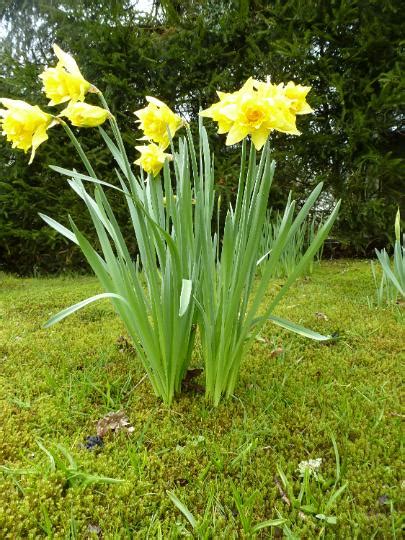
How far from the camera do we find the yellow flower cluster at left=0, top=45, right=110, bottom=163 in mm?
952

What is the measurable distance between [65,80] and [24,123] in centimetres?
15

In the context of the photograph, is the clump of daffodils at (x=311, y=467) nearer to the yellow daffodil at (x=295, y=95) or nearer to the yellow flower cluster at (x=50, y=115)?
the yellow daffodil at (x=295, y=95)

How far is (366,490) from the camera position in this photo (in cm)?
85

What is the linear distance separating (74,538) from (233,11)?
4.62 metres

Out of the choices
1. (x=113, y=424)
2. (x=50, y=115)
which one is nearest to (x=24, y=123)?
(x=50, y=115)

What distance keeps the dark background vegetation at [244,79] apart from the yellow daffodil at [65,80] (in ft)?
9.64

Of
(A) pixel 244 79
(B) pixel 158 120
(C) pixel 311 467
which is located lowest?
(C) pixel 311 467

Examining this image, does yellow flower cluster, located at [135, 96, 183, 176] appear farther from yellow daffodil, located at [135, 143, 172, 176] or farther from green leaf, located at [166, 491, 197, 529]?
green leaf, located at [166, 491, 197, 529]

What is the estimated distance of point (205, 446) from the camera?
0.99 m

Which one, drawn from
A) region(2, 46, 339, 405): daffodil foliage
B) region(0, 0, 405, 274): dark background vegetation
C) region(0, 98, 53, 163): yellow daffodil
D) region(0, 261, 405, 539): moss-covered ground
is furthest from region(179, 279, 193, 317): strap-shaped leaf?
region(0, 0, 405, 274): dark background vegetation

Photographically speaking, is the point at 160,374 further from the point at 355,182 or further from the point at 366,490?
the point at 355,182

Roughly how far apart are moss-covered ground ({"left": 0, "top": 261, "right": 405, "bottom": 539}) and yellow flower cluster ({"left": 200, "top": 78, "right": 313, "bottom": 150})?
0.72 metres

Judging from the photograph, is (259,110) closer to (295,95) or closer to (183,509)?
(295,95)

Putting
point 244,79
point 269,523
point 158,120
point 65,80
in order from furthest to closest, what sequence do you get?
point 244,79
point 158,120
point 65,80
point 269,523
